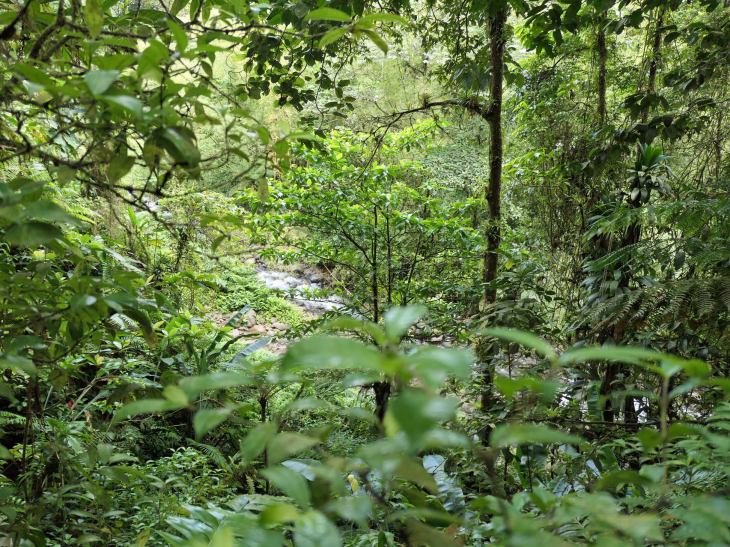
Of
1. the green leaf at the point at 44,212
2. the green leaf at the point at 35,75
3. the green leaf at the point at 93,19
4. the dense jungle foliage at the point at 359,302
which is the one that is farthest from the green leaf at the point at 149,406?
the green leaf at the point at 93,19

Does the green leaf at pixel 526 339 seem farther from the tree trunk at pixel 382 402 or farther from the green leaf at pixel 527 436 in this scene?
the tree trunk at pixel 382 402

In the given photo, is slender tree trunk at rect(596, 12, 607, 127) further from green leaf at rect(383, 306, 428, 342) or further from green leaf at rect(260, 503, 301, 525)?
green leaf at rect(260, 503, 301, 525)

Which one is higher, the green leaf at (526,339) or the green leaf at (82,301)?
the green leaf at (82,301)

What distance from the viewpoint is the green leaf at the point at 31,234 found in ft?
1.68

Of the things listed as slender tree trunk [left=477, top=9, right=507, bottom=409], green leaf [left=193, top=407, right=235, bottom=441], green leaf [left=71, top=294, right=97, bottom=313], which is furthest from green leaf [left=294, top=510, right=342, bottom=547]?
slender tree trunk [left=477, top=9, right=507, bottom=409]

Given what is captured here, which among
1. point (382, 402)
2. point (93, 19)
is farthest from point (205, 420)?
point (382, 402)

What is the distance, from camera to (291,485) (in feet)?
1.14

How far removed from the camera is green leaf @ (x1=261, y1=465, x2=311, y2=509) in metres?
0.33

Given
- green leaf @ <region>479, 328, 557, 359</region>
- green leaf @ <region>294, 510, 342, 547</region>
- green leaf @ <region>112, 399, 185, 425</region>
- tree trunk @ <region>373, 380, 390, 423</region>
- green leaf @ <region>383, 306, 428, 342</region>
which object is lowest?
tree trunk @ <region>373, 380, 390, 423</region>

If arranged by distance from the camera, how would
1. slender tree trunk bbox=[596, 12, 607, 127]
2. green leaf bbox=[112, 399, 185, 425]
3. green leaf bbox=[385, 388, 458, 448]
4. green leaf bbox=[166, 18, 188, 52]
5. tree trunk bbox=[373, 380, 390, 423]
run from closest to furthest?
green leaf bbox=[385, 388, 458, 448], green leaf bbox=[112, 399, 185, 425], green leaf bbox=[166, 18, 188, 52], tree trunk bbox=[373, 380, 390, 423], slender tree trunk bbox=[596, 12, 607, 127]

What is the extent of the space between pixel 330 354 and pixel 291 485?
0.12 metres

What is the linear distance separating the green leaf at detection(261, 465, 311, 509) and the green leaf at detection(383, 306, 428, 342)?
5.3 inches

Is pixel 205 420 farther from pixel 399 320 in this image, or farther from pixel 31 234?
pixel 31 234

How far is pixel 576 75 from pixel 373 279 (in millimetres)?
2624
